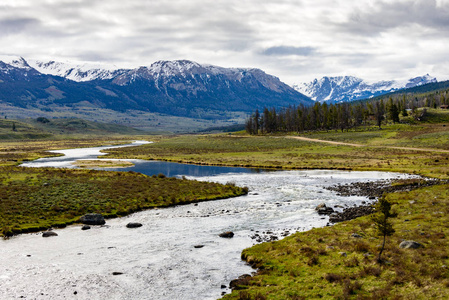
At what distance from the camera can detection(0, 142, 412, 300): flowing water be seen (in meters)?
24.3

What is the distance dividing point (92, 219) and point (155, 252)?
14.3 meters

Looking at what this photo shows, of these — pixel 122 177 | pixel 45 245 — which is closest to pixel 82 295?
pixel 45 245

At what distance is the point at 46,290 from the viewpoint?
24.1 metres

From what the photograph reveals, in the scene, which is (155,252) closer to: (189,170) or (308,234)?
(308,234)

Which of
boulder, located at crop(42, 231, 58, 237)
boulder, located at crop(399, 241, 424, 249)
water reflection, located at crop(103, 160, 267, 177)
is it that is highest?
boulder, located at crop(399, 241, 424, 249)

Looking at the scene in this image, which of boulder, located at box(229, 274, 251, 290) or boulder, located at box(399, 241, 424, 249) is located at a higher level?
boulder, located at box(399, 241, 424, 249)

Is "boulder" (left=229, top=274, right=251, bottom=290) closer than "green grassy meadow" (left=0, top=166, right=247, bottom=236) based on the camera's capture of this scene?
Yes

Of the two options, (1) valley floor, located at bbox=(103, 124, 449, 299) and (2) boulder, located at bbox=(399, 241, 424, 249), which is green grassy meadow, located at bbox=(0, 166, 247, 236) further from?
(2) boulder, located at bbox=(399, 241, 424, 249)

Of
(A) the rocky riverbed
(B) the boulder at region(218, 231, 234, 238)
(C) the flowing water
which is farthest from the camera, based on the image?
(A) the rocky riverbed

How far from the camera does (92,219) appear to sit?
41.8 metres

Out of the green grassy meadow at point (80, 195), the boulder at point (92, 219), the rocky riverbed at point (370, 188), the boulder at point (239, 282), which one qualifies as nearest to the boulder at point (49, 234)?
the green grassy meadow at point (80, 195)

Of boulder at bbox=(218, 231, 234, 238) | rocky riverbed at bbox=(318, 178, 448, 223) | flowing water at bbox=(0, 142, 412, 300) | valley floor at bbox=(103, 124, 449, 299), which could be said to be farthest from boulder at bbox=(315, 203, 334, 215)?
boulder at bbox=(218, 231, 234, 238)

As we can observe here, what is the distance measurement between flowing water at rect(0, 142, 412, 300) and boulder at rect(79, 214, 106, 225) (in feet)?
4.23

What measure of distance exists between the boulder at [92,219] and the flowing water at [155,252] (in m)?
1.29
